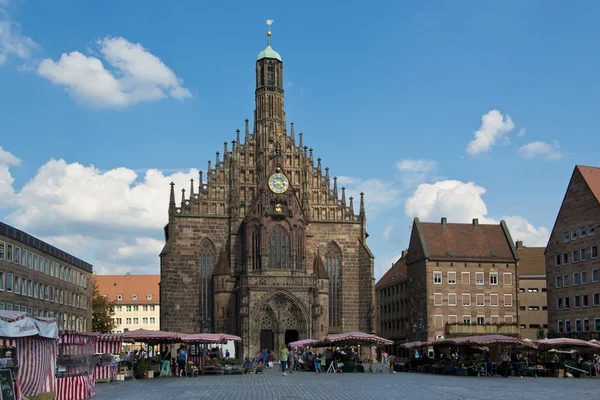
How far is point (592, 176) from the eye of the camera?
230ft

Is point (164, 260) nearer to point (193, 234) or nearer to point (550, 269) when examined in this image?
point (193, 234)

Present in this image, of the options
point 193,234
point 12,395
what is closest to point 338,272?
point 193,234

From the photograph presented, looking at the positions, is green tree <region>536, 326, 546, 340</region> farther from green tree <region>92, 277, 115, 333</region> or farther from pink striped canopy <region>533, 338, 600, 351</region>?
green tree <region>92, 277, 115, 333</region>

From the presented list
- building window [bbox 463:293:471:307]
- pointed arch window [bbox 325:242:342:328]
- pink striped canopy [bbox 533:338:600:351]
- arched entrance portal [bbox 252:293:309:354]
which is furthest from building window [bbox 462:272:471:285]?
pink striped canopy [bbox 533:338:600:351]

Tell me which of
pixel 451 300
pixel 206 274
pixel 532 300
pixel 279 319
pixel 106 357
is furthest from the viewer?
pixel 532 300

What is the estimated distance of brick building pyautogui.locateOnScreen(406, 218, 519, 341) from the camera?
76.8 m

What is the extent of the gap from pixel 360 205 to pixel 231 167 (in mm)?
11882

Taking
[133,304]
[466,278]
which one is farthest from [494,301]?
[133,304]

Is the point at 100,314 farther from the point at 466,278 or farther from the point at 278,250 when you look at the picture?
the point at 466,278

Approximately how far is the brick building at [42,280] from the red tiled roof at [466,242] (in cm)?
3151

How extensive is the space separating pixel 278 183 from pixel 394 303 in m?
24.9

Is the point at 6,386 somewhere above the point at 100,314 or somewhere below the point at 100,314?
below

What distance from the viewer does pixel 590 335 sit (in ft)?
220

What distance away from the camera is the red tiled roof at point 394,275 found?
299ft
